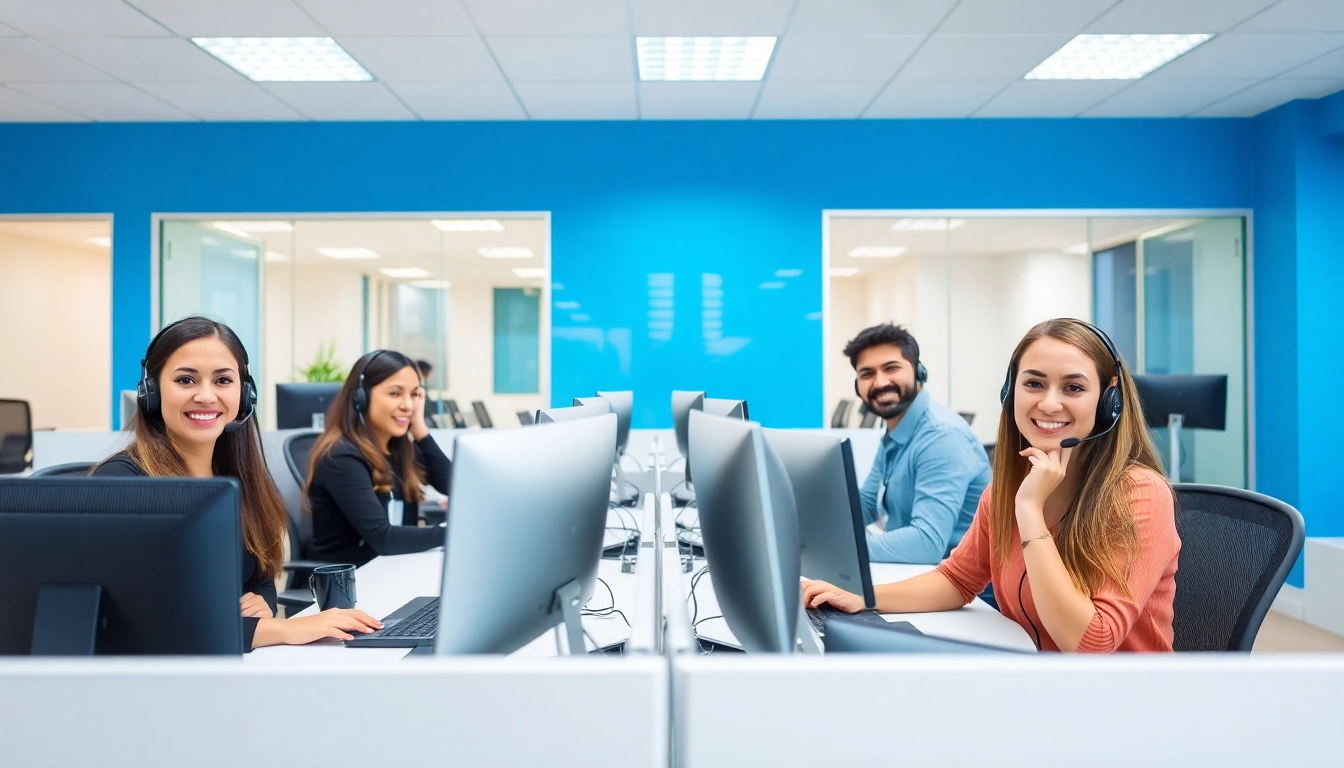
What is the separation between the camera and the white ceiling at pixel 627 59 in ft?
10.6

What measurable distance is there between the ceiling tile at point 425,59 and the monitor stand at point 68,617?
10.5ft

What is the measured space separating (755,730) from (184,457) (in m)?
1.54

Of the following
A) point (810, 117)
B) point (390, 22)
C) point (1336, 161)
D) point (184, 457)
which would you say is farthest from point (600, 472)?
point (1336, 161)

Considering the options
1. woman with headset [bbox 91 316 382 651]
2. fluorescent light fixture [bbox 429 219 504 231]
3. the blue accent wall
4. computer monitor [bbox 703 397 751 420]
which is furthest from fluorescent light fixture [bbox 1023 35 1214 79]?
woman with headset [bbox 91 316 382 651]

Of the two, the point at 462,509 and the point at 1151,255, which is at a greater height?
the point at 1151,255

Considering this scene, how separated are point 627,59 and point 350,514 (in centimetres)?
261

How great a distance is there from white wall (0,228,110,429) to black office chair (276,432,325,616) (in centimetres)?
656

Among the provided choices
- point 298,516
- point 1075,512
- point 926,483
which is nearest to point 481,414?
point 298,516

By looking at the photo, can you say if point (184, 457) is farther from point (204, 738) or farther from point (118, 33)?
point (118, 33)

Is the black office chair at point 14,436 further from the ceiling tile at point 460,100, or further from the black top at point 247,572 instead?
the black top at point 247,572

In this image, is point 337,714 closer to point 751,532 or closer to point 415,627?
point 751,532

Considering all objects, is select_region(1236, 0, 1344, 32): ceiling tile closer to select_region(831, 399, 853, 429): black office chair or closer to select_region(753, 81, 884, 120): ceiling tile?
select_region(753, 81, 884, 120): ceiling tile

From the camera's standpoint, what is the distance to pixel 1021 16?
3309mm

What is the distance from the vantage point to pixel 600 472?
126cm
